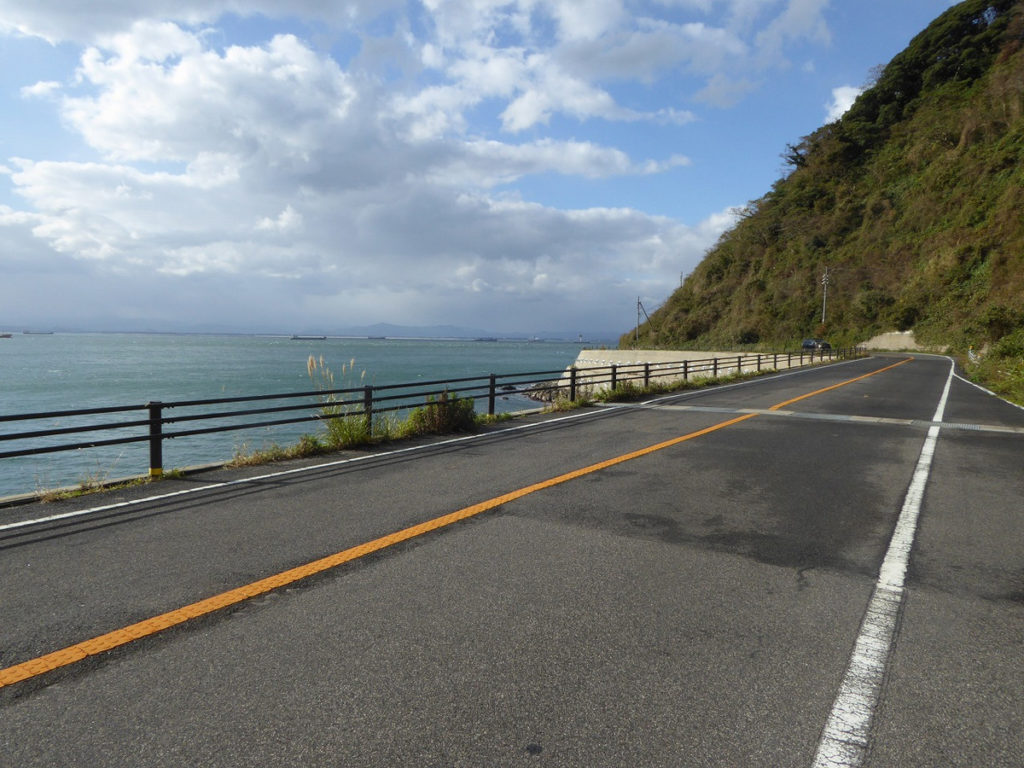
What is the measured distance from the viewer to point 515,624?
3.52 metres

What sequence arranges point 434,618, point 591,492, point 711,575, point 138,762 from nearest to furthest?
1. point 138,762
2. point 434,618
3. point 711,575
4. point 591,492

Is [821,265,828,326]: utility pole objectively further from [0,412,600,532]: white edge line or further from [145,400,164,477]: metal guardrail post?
[145,400,164,477]: metal guardrail post

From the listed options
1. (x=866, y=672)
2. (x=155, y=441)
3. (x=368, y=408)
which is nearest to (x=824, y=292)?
(x=368, y=408)

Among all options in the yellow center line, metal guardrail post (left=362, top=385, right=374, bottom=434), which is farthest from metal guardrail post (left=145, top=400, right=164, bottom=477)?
the yellow center line

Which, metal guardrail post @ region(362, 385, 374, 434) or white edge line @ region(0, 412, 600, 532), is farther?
metal guardrail post @ region(362, 385, 374, 434)

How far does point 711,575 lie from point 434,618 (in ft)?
6.49

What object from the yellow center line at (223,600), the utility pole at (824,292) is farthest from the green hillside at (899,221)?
the yellow center line at (223,600)

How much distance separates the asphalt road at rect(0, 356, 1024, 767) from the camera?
2535 mm

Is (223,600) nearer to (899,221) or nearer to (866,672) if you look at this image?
(866,672)

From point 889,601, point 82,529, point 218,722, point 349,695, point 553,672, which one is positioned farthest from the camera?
point 82,529

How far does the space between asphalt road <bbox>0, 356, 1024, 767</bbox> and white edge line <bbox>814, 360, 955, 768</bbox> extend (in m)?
0.05

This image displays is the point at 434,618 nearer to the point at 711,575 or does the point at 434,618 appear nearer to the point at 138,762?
the point at 138,762

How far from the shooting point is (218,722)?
2607mm

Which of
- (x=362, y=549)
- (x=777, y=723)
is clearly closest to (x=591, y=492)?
(x=362, y=549)
